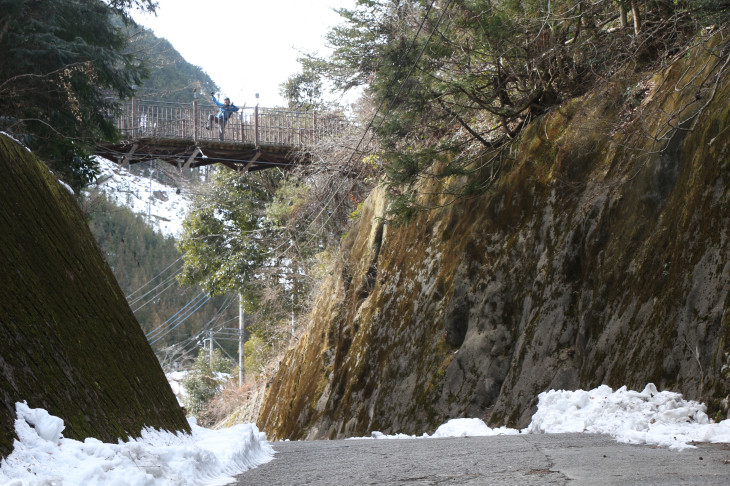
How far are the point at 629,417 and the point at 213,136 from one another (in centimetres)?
1701

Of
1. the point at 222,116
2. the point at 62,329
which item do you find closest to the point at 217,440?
the point at 62,329

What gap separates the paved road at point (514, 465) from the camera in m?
4.59

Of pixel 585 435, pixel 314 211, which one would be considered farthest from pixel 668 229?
pixel 314 211

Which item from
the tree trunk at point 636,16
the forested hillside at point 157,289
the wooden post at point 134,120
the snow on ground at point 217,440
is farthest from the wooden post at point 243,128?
the forested hillside at point 157,289

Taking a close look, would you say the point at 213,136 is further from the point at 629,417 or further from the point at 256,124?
the point at 629,417

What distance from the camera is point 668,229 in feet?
28.4

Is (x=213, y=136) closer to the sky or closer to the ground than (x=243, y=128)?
closer to the ground

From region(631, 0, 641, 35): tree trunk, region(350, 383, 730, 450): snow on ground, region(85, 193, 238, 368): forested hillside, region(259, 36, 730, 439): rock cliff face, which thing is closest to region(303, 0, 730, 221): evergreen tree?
region(631, 0, 641, 35): tree trunk

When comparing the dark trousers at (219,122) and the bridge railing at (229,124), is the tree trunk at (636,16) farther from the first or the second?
the dark trousers at (219,122)

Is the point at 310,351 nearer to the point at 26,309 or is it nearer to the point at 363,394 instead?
the point at 363,394

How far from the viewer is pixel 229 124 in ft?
72.4

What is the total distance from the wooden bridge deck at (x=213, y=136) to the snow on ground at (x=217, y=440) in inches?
534

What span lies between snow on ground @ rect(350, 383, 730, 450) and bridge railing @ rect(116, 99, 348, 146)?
48.2 feet

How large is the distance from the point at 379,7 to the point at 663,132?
10082mm
